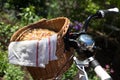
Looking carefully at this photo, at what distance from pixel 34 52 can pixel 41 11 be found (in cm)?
465

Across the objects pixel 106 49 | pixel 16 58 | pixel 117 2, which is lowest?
pixel 106 49

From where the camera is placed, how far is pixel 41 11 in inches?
295

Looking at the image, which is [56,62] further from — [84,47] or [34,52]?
[84,47]

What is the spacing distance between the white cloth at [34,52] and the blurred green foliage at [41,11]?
2.86 meters

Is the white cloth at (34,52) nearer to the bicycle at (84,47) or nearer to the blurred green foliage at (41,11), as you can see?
the bicycle at (84,47)

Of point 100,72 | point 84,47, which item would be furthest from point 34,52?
point 100,72

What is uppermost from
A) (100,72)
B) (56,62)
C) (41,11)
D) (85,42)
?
(85,42)

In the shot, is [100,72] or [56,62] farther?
[56,62]

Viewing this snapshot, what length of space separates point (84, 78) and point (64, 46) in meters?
0.28

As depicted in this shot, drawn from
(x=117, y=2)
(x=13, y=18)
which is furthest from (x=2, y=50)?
(x=117, y=2)

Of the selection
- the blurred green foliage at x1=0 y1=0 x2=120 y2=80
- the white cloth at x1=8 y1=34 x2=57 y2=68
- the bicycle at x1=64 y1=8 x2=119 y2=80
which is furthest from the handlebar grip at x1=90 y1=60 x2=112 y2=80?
the blurred green foliage at x1=0 y1=0 x2=120 y2=80

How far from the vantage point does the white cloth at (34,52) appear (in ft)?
9.46

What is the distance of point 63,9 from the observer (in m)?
7.68

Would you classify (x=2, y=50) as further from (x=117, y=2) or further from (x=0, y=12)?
(x=117, y=2)
